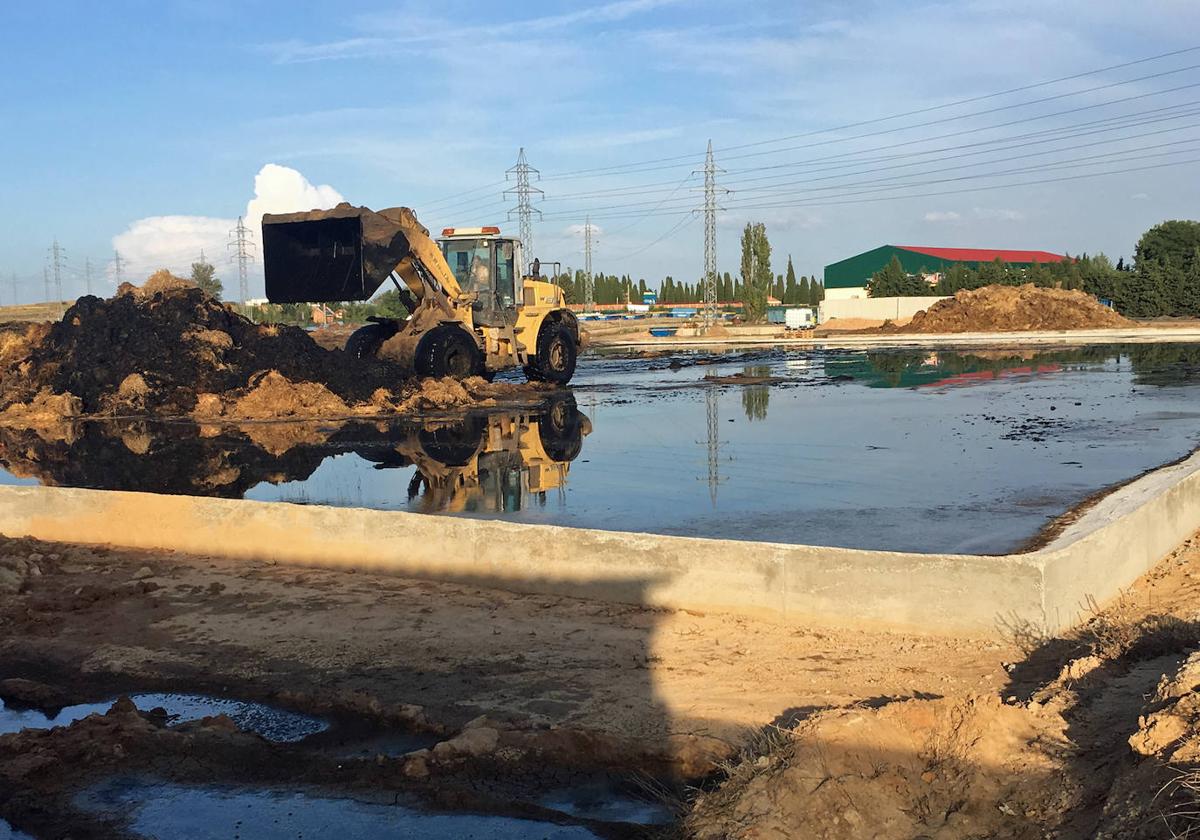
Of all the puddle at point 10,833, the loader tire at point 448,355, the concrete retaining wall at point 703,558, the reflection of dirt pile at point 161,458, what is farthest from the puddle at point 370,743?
the loader tire at point 448,355

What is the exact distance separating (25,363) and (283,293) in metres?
8.60

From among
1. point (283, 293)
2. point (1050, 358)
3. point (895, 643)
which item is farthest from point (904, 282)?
point (895, 643)

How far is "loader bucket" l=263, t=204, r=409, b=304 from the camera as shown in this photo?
21469mm

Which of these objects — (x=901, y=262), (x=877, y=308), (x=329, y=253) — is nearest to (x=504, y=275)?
(x=329, y=253)

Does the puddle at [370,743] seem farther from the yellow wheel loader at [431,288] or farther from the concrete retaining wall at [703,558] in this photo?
the yellow wheel loader at [431,288]

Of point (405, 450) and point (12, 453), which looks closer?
point (405, 450)

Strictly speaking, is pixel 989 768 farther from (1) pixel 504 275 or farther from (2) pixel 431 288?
(1) pixel 504 275

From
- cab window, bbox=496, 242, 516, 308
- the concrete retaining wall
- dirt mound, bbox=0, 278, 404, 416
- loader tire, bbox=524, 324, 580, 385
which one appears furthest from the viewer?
loader tire, bbox=524, 324, 580, 385

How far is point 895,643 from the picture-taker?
22.7 ft

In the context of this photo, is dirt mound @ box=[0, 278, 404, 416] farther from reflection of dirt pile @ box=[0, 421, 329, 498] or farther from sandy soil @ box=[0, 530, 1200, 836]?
sandy soil @ box=[0, 530, 1200, 836]

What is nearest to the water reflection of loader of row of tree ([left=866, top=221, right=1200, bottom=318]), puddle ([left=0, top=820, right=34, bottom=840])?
puddle ([left=0, top=820, right=34, bottom=840])

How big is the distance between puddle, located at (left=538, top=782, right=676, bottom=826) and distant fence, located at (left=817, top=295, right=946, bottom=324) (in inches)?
2501

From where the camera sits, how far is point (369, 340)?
24719 millimetres

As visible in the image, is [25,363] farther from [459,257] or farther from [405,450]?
[405,450]
